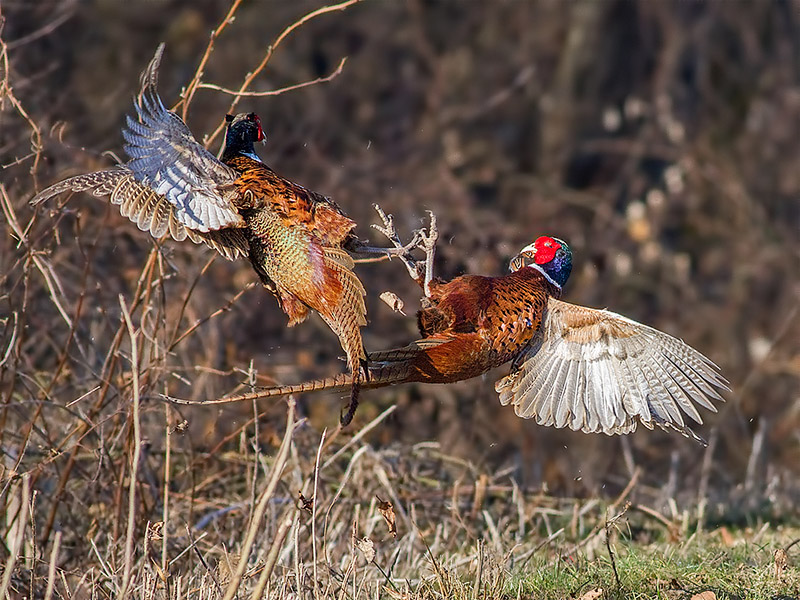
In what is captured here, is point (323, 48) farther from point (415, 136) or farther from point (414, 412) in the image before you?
point (414, 412)

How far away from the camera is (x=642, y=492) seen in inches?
243

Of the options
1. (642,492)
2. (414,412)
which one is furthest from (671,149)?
(642,492)

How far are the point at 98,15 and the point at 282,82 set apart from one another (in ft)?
5.27

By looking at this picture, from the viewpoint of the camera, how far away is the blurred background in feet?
25.4

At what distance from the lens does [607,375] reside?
4.24 metres

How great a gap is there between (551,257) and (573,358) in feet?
1.16

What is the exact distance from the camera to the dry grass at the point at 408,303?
166 inches

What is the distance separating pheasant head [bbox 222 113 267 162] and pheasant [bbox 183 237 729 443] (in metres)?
0.68

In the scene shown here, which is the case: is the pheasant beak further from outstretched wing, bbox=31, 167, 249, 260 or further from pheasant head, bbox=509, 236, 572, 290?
outstretched wing, bbox=31, 167, 249, 260

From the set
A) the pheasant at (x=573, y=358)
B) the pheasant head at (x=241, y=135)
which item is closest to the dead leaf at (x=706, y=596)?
the pheasant at (x=573, y=358)

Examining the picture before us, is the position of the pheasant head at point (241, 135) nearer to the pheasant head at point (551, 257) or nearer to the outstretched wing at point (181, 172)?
the outstretched wing at point (181, 172)

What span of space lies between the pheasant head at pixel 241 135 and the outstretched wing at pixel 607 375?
3.63 ft

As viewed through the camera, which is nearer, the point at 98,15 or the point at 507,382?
the point at 507,382

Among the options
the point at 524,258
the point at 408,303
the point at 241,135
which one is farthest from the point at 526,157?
the point at 241,135
